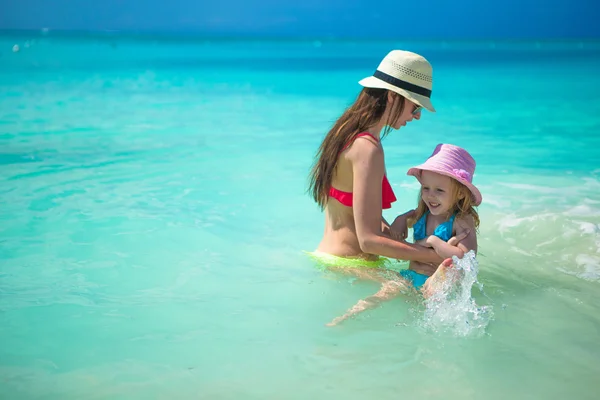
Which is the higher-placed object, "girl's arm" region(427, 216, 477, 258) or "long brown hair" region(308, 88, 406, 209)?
"long brown hair" region(308, 88, 406, 209)

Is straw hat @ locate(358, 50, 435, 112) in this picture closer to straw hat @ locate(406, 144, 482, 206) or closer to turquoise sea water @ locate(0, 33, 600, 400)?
straw hat @ locate(406, 144, 482, 206)

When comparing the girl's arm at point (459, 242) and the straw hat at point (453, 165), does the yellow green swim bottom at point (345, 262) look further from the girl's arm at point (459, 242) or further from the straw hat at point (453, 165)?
the straw hat at point (453, 165)

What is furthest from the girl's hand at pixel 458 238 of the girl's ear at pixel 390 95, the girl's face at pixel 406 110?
the girl's ear at pixel 390 95

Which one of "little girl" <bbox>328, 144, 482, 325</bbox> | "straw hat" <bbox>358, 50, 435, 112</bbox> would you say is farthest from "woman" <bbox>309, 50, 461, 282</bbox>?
"little girl" <bbox>328, 144, 482, 325</bbox>

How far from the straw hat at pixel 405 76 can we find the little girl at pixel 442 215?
0.94 ft

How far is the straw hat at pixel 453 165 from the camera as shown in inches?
128

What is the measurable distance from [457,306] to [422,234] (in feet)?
1.38

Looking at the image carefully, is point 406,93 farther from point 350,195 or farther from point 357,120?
point 350,195

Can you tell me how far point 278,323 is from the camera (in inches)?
140

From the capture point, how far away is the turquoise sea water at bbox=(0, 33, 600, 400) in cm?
302

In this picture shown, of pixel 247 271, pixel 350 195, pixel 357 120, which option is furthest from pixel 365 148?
pixel 247 271

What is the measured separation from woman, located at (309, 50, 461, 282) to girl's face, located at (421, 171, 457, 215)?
211 millimetres

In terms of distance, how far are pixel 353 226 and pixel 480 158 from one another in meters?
4.49

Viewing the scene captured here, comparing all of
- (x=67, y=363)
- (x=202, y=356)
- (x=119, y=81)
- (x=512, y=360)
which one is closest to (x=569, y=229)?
(x=512, y=360)
